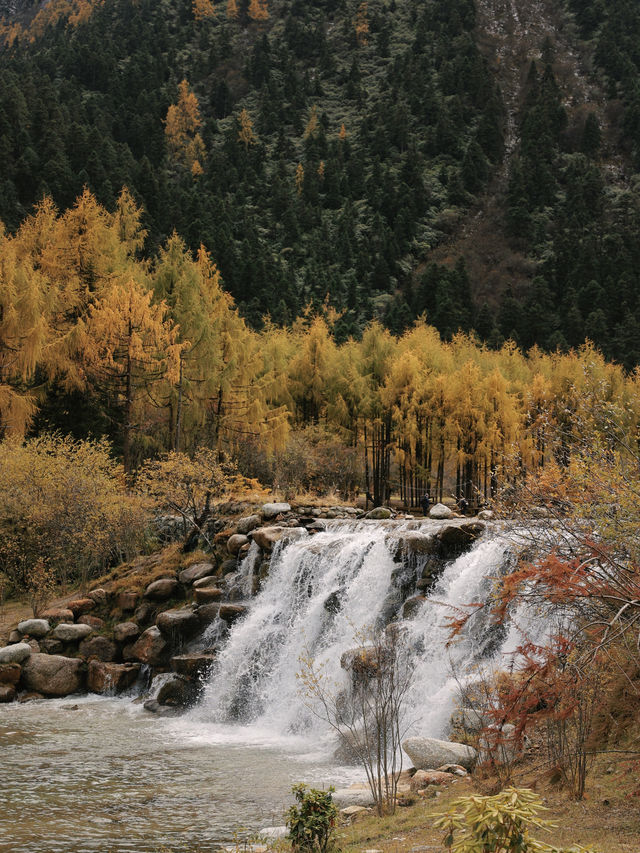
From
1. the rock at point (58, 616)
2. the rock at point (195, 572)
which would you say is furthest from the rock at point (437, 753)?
the rock at point (58, 616)

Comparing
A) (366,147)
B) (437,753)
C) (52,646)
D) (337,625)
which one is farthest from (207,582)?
(366,147)

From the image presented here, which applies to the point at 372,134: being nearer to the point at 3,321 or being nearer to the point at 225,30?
the point at 225,30

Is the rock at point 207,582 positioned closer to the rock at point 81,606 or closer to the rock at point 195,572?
the rock at point 195,572

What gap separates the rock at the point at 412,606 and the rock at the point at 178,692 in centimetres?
473

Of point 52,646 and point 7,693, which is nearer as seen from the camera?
point 7,693

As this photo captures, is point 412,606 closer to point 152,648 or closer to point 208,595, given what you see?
point 208,595

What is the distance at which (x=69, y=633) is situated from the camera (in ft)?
56.0

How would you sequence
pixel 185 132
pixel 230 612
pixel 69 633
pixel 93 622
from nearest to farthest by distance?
pixel 230 612 → pixel 69 633 → pixel 93 622 → pixel 185 132

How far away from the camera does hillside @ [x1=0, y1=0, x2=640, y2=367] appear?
2643 inches

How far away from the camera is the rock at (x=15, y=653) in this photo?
1560 centimetres

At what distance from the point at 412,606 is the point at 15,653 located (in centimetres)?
887

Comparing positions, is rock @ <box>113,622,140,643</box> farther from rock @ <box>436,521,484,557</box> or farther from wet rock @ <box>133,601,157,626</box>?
rock @ <box>436,521,484,557</box>

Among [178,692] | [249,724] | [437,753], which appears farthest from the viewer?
[178,692]

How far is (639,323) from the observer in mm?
65250
